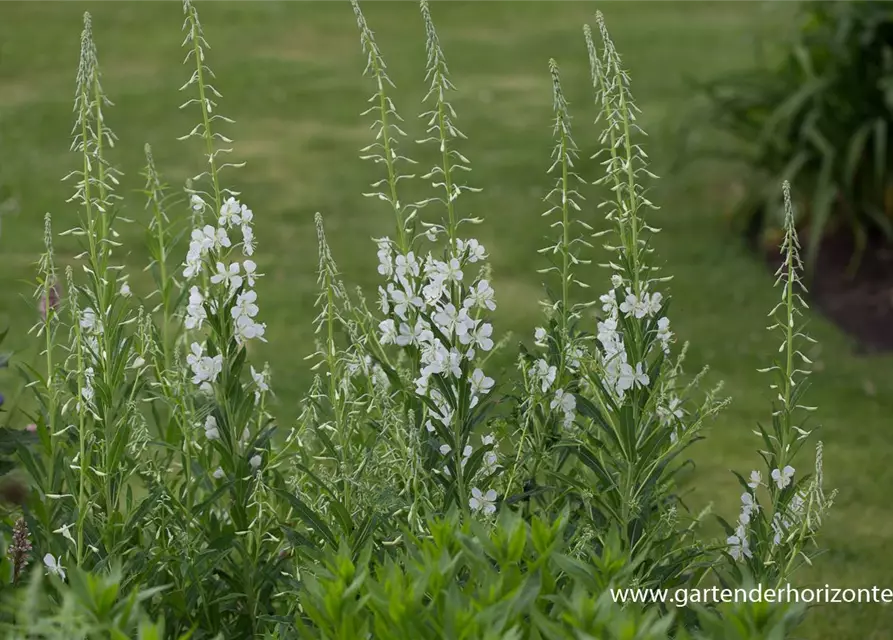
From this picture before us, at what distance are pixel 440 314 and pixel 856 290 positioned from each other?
5031mm

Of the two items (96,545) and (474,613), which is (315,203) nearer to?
(96,545)

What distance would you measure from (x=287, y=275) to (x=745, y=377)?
109 inches

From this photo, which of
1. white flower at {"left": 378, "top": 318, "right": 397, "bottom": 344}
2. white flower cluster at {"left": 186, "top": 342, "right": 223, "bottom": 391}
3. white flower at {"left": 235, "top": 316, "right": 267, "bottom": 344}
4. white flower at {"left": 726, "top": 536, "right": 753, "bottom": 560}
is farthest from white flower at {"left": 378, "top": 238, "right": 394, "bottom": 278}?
white flower at {"left": 726, "top": 536, "right": 753, "bottom": 560}

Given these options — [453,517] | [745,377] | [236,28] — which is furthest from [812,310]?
[236,28]

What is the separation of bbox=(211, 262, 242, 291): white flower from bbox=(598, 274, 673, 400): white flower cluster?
861 mm

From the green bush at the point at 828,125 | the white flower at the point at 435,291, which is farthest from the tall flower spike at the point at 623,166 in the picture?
the green bush at the point at 828,125

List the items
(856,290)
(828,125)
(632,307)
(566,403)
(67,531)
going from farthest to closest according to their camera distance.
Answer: (828,125) < (856,290) < (566,403) < (632,307) < (67,531)

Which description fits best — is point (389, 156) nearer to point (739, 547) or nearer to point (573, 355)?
point (573, 355)

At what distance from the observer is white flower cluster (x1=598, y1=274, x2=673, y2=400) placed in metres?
3.00

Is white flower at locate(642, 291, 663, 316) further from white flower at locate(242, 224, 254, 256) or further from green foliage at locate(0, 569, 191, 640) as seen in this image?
green foliage at locate(0, 569, 191, 640)

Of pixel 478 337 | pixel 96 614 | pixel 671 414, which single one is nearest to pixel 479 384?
pixel 478 337

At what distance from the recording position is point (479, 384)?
312 centimetres

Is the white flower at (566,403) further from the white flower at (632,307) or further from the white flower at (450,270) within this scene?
the white flower at (450,270)

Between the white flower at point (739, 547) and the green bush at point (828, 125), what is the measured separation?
429 centimetres
